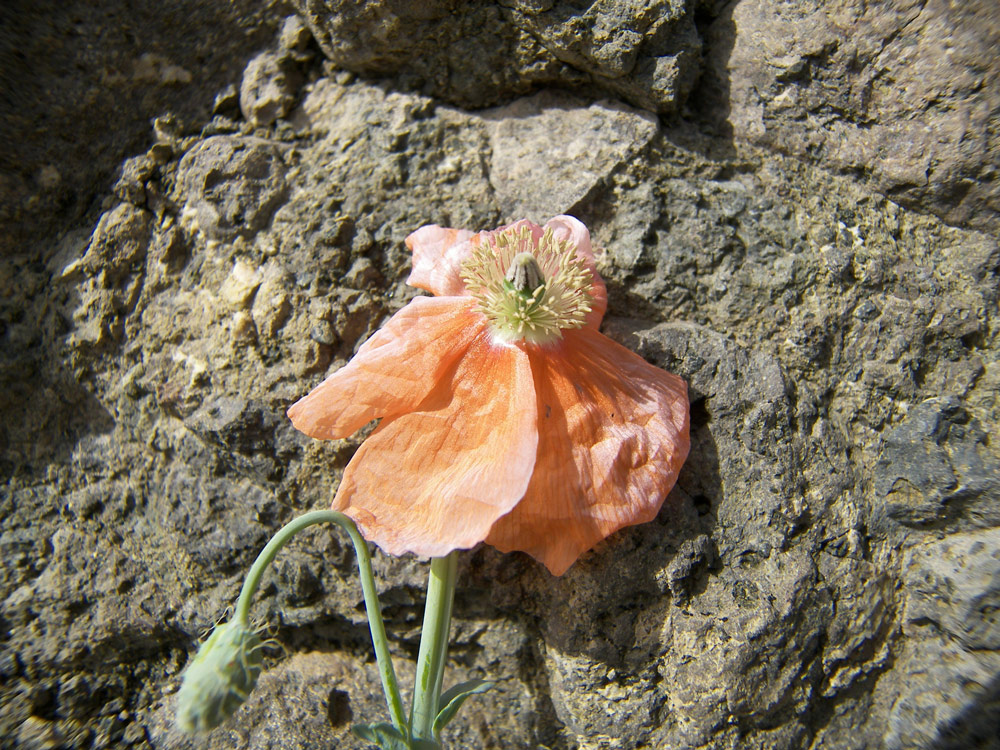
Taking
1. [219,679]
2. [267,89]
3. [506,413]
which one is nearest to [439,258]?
[506,413]

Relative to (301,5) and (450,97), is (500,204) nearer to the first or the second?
(450,97)

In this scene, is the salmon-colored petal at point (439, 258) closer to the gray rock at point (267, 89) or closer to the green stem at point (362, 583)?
the green stem at point (362, 583)

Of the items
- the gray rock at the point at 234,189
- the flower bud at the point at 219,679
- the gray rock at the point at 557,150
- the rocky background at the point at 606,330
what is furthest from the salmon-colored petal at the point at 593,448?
the gray rock at the point at 234,189

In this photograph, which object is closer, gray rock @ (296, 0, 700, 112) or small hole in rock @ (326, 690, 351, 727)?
small hole in rock @ (326, 690, 351, 727)

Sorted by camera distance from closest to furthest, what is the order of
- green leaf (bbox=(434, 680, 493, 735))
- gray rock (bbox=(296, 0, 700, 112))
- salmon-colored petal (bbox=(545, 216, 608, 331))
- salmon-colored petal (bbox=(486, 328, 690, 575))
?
1. salmon-colored petal (bbox=(486, 328, 690, 575))
2. green leaf (bbox=(434, 680, 493, 735))
3. salmon-colored petal (bbox=(545, 216, 608, 331))
4. gray rock (bbox=(296, 0, 700, 112))

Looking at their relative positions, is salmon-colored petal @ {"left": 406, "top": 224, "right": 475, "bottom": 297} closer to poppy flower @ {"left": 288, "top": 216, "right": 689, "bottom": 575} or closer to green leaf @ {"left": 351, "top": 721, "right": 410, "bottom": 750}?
poppy flower @ {"left": 288, "top": 216, "right": 689, "bottom": 575}

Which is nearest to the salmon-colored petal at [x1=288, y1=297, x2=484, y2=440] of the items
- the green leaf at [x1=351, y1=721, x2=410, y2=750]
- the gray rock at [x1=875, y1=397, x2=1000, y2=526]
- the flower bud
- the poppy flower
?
the poppy flower
